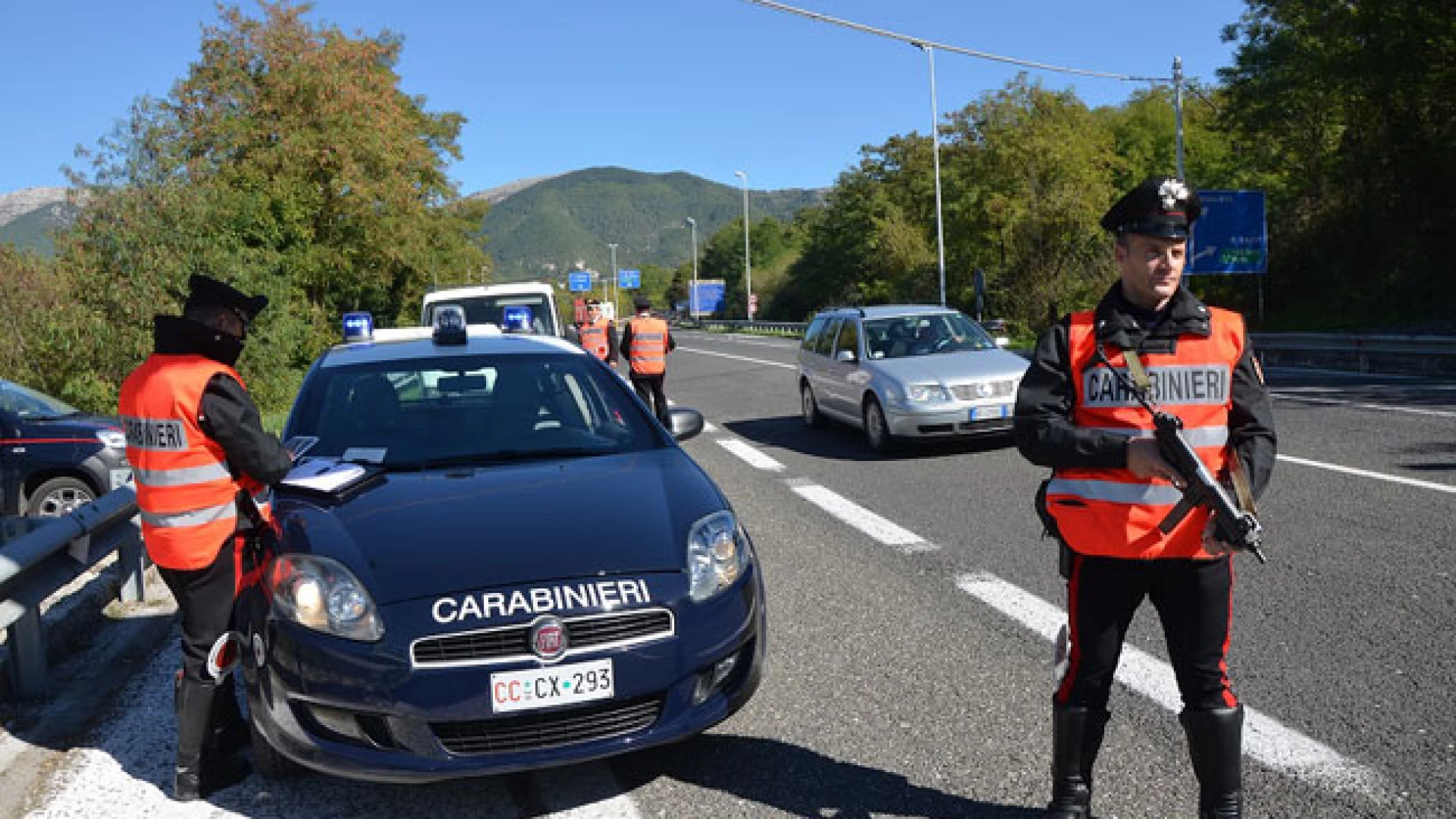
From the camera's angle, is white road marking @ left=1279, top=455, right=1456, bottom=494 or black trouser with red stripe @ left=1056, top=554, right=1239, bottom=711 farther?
white road marking @ left=1279, top=455, right=1456, bottom=494

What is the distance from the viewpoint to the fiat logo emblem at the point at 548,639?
355 cm

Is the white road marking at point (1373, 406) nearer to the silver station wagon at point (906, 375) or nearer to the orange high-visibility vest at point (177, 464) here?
the silver station wagon at point (906, 375)

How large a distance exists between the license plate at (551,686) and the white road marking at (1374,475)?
705cm

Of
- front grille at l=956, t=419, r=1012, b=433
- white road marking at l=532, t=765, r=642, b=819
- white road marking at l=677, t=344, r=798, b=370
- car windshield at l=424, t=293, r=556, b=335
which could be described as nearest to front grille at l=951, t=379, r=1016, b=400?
front grille at l=956, t=419, r=1012, b=433

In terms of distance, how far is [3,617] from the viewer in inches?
182

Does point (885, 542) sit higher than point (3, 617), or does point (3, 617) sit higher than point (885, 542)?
point (3, 617)

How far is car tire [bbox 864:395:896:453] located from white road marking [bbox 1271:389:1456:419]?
5.79 meters

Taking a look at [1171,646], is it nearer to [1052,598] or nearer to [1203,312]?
[1203,312]

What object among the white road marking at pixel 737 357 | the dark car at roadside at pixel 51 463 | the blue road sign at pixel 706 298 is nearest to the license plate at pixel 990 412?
the dark car at roadside at pixel 51 463

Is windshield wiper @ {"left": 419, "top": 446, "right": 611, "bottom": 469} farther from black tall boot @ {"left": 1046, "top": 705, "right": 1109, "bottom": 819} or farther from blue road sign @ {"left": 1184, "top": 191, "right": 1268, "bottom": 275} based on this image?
blue road sign @ {"left": 1184, "top": 191, "right": 1268, "bottom": 275}

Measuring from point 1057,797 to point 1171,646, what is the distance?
54 centimetres

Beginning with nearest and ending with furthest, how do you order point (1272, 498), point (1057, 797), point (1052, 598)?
point (1057, 797) < point (1052, 598) < point (1272, 498)

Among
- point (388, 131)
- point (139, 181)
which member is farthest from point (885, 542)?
point (388, 131)

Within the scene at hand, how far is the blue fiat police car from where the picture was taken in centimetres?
353
